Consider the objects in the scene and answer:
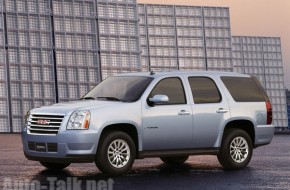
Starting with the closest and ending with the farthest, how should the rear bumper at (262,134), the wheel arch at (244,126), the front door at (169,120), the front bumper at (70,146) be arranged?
the front bumper at (70,146) → the front door at (169,120) → the wheel arch at (244,126) → the rear bumper at (262,134)

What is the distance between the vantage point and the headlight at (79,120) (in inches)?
414

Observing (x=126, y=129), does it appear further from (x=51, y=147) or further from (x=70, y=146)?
(x=51, y=147)

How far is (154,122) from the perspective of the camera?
442 inches

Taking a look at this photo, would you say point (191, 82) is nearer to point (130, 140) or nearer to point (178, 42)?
point (130, 140)

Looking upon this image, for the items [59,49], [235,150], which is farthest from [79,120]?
[59,49]

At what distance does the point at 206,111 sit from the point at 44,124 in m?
2.84

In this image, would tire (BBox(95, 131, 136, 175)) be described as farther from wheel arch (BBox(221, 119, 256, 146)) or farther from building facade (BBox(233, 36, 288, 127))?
building facade (BBox(233, 36, 288, 127))

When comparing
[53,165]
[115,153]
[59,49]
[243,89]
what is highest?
[59,49]

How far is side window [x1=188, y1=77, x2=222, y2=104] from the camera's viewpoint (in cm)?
1203

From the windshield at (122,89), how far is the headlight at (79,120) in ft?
2.89

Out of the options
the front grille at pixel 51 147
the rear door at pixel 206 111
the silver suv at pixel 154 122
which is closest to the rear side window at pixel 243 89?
the silver suv at pixel 154 122

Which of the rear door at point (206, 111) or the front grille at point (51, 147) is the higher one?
the rear door at point (206, 111)

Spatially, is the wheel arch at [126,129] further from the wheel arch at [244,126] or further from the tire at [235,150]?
the wheel arch at [244,126]

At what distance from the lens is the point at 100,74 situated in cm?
6388
